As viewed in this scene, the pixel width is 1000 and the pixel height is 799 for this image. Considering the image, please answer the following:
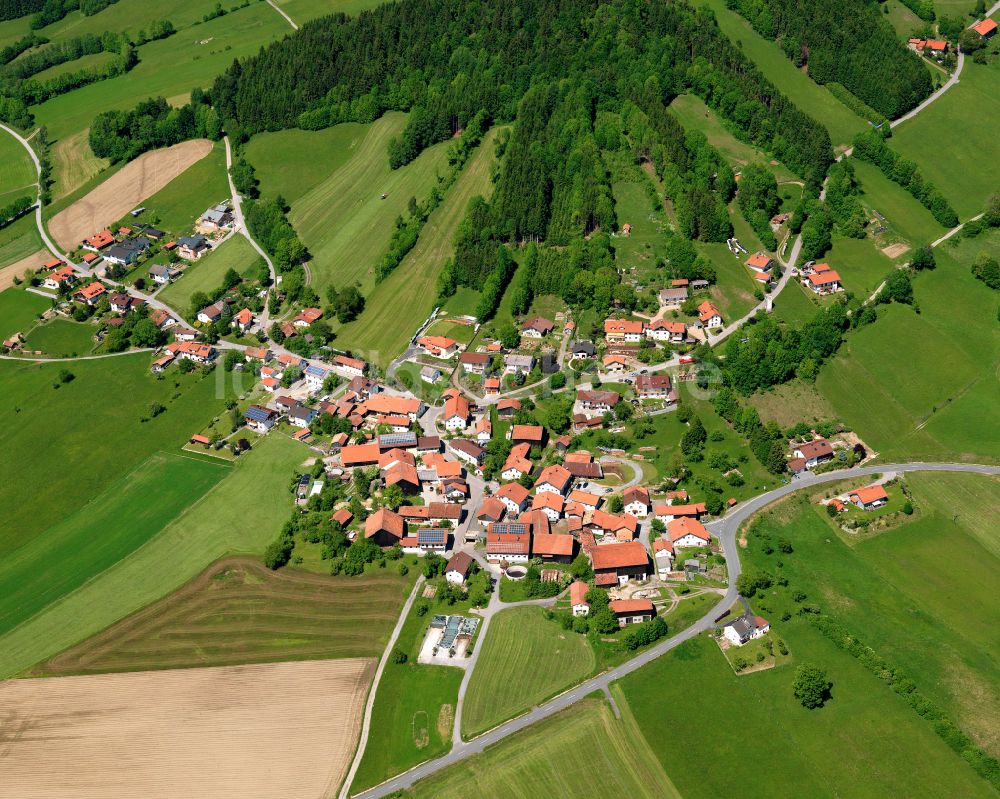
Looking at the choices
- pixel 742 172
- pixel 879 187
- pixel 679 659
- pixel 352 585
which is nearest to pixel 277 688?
pixel 352 585

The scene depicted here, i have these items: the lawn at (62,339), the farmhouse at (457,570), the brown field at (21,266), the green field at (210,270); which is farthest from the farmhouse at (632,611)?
the brown field at (21,266)

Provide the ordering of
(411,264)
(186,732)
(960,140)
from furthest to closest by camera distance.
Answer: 1. (960,140)
2. (411,264)
3. (186,732)

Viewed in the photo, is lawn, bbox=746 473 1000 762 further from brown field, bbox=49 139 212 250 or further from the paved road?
brown field, bbox=49 139 212 250

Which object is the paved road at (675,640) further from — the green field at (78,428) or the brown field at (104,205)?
the brown field at (104,205)

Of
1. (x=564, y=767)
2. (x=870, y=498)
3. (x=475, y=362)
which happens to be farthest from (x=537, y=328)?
(x=564, y=767)

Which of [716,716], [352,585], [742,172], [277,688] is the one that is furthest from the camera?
[742,172]

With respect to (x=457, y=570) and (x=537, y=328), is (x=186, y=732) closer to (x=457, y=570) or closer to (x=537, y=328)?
(x=457, y=570)

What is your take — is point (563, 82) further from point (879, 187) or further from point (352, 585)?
point (352, 585)
